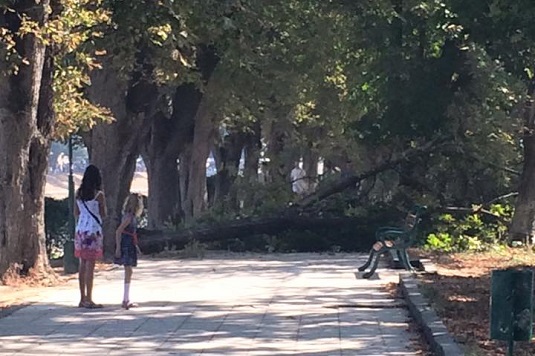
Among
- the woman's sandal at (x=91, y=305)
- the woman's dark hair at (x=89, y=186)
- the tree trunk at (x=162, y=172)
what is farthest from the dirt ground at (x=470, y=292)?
the tree trunk at (x=162, y=172)


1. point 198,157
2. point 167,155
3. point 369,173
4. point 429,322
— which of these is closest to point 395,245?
point 429,322

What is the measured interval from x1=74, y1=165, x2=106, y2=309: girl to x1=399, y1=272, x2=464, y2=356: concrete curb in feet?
13.0

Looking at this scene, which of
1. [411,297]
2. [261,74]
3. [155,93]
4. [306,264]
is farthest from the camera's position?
[261,74]

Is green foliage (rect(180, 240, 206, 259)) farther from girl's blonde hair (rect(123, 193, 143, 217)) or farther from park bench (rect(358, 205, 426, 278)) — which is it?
girl's blonde hair (rect(123, 193, 143, 217))

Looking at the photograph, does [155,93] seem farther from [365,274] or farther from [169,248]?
[365,274]

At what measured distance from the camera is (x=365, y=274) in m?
19.2

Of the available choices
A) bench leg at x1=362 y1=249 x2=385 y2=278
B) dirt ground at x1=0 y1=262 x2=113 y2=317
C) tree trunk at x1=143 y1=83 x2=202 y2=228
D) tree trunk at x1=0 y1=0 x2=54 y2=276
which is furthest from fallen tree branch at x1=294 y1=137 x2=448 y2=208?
tree trunk at x1=0 y1=0 x2=54 y2=276

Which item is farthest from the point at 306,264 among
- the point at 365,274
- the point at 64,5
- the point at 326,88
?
the point at 326,88

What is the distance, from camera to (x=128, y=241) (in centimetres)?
1494

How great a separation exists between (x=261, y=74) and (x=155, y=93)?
478cm

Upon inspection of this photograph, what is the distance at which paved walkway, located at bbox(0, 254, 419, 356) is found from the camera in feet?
38.0

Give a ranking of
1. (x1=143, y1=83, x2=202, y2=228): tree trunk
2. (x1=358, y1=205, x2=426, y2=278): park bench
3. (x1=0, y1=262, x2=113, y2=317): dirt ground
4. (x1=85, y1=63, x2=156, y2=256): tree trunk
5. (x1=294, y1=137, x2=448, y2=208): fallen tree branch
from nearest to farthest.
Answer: (x1=0, y1=262, x2=113, y2=317): dirt ground → (x1=358, y1=205, x2=426, y2=278): park bench → (x1=85, y1=63, x2=156, y2=256): tree trunk → (x1=294, y1=137, x2=448, y2=208): fallen tree branch → (x1=143, y1=83, x2=202, y2=228): tree trunk

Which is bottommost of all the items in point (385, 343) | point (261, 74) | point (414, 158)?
point (385, 343)

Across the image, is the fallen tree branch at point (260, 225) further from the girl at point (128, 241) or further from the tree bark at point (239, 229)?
the girl at point (128, 241)
